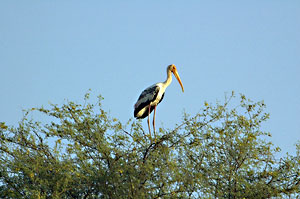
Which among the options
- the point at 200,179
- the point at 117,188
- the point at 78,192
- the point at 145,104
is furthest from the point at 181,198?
the point at 145,104

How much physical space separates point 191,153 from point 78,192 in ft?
6.40

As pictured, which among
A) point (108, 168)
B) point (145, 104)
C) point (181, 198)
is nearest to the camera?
point (181, 198)

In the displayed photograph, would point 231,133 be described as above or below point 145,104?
below

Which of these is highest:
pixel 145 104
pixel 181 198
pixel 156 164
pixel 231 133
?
pixel 145 104

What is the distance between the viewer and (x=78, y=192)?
10039 millimetres

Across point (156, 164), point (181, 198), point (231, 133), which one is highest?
point (231, 133)

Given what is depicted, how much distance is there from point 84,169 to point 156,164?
1151 mm

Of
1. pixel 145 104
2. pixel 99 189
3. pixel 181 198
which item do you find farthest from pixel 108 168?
pixel 145 104

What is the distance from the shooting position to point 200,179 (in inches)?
380

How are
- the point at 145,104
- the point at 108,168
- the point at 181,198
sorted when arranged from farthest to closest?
the point at 145,104 < the point at 108,168 < the point at 181,198

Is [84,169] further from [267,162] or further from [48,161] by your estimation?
[267,162]

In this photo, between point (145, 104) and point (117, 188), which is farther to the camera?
point (145, 104)

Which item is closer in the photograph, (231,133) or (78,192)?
(78,192)

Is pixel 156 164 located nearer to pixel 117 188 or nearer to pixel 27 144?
pixel 117 188
